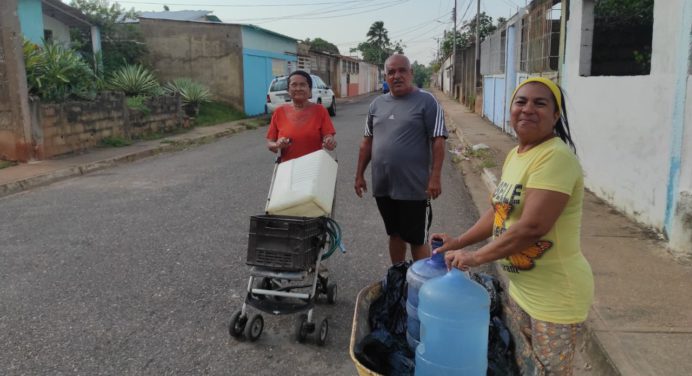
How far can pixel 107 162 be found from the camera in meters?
11.3

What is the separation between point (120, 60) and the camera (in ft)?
71.4

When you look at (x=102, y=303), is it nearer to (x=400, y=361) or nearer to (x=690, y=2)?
(x=400, y=361)

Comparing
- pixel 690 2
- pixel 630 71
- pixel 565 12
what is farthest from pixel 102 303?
pixel 630 71

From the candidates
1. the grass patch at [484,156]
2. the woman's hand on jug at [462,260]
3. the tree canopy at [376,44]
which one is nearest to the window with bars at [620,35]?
the grass patch at [484,156]

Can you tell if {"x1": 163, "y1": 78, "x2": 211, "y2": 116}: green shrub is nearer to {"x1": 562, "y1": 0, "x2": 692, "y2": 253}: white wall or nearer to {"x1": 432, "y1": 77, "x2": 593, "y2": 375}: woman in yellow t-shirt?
{"x1": 562, "y1": 0, "x2": 692, "y2": 253}: white wall

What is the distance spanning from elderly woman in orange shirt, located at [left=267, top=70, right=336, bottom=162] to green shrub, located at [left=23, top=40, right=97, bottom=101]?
9032 millimetres

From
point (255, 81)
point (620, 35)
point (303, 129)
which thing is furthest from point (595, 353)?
point (255, 81)

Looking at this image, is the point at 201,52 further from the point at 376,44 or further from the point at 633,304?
the point at 376,44

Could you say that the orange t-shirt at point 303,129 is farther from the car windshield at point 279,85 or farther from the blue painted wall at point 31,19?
the car windshield at point 279,85

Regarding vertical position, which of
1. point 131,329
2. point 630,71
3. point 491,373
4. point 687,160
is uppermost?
point 630,71

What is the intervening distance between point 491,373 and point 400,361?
39cm

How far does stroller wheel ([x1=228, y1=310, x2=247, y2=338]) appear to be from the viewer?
3.61m

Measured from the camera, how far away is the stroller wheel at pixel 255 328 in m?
3.59

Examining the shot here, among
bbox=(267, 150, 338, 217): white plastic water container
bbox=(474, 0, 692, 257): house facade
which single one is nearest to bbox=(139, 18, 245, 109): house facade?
bbox=(474, 0, 692, 257): house facade
